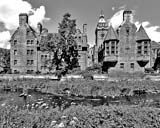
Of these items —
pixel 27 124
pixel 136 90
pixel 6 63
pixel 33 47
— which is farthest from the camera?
pixel 6 63

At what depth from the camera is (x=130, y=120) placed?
517 cm

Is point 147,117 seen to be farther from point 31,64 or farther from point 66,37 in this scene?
point 31,64

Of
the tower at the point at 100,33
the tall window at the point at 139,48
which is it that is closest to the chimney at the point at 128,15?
the tall window at the point at 139,48

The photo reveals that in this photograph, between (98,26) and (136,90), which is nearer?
(136,90)

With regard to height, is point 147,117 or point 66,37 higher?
point 66,37

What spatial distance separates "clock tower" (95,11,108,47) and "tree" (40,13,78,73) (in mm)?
20810

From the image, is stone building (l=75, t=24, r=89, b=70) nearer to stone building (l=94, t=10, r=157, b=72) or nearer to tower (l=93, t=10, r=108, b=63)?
tower (l=93, t=10, r=108, b=63)

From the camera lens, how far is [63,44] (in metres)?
30.8

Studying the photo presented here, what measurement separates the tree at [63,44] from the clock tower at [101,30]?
20.8 meters

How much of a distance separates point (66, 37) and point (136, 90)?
20356 millimetres

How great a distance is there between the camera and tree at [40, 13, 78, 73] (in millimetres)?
30828

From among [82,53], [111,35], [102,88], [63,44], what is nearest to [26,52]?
[63,44]

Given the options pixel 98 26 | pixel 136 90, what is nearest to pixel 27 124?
pixel 136 90

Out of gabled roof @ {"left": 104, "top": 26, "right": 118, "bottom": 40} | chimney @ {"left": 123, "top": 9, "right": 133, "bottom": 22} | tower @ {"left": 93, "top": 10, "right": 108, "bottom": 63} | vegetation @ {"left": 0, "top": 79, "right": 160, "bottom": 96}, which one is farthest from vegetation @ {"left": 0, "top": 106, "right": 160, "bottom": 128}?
tower @ {"left": 93, "top": 10, "right": 108, "bottom": 63}
